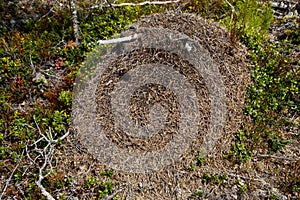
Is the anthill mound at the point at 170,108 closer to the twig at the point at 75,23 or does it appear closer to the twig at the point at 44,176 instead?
the twig at the point at 44,176

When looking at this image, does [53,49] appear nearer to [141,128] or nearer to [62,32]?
[62,32]

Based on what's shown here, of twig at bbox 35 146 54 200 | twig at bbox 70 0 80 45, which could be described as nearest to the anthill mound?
twig at bbox 35 146 54 200

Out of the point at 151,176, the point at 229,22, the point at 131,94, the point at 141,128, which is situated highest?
the point at 229,22

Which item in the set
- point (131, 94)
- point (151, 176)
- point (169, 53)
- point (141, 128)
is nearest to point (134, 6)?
point (169, 53)

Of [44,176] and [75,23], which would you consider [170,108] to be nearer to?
[44,176]

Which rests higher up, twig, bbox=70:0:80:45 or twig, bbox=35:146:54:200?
twig, bbox=70:0:80:45

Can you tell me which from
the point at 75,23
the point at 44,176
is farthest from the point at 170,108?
the point at 75,23

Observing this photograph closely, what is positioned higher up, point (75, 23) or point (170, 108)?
point (75, 23)

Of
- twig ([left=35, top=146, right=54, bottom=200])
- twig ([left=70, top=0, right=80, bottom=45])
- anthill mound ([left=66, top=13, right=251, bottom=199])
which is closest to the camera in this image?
twig ([left=35, top=146, right=54, bottom=200])

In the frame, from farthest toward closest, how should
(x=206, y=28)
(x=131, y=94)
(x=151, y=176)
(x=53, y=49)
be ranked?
(x=53, y=49)
(x=206, y=28)
(x=131, y=94)
(x=151, y=176)

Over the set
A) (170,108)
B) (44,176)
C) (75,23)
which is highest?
(75,23)

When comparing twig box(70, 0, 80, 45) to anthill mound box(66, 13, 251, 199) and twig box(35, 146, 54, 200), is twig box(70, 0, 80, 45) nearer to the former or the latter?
anthill mound box(66, 13, 251, 199)
